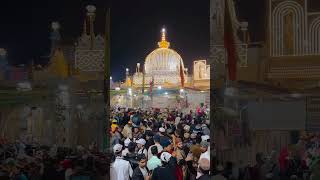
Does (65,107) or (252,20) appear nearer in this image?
(252,20)

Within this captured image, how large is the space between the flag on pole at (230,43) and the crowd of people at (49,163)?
211 centimetres

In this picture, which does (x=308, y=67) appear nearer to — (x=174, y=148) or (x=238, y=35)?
(x=238, y=35)

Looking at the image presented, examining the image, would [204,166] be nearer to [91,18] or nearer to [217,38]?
[217,38]

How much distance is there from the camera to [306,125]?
18.9ft

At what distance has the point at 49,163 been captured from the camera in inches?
267

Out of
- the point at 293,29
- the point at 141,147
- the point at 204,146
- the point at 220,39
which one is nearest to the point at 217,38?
the point at 220,39

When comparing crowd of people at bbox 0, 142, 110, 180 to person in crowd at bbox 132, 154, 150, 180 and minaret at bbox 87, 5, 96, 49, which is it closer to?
person in crowd at bbox 132, 154, 150, 180

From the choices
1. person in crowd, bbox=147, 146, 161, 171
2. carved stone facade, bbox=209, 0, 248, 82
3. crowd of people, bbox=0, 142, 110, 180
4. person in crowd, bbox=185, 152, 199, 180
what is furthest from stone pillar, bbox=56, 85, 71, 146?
carved stone facade, bbox=209, 0, 248, 82

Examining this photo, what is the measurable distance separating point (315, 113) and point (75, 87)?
10.6ft

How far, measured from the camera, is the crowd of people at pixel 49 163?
21.9ft

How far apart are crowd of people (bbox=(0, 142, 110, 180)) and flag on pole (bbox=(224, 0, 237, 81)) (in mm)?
2112

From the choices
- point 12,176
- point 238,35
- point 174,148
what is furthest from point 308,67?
point 12,176

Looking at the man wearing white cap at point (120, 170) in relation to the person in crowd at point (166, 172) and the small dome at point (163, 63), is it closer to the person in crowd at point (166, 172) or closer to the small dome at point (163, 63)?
the person in crowd at point (166, 172)

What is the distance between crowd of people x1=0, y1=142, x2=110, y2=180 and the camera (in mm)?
6672
